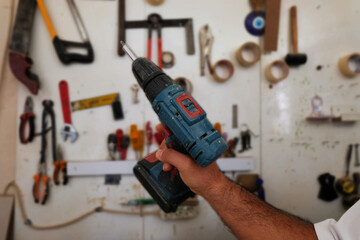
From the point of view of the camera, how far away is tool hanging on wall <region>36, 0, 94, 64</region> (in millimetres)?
975

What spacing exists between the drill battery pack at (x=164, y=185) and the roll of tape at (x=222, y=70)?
57 centimetres

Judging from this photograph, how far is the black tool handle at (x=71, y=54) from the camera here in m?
0.98

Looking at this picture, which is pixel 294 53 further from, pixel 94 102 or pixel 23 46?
pixel 23 46

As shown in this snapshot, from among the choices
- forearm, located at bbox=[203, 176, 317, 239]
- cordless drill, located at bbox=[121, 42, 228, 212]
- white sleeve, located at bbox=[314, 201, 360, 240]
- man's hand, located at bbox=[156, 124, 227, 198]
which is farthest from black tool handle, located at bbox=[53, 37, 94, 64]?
white sleeve, located at bbox=[314, 201, 360, 240]

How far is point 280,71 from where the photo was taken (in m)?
1.09

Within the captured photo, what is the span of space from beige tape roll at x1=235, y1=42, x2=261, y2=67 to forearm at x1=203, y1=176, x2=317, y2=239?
0.69 metres

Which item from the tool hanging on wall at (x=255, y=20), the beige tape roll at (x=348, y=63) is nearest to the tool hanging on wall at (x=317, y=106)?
the beige tape roll at (x=348, y=63)

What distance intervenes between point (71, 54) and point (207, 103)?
735mm

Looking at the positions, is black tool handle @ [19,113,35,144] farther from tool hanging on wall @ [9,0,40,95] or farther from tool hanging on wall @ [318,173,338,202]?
tool hanging on wall @ [318,173,338,202]

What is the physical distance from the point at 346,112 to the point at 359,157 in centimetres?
28

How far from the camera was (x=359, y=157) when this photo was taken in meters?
1.16

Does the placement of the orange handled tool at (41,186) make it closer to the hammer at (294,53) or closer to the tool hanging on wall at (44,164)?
the tool hanging on wall at (44,164)

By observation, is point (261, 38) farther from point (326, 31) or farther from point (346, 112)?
point (346, 112)

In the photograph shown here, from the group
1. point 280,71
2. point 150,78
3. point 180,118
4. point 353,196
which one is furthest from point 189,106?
point 353,196
